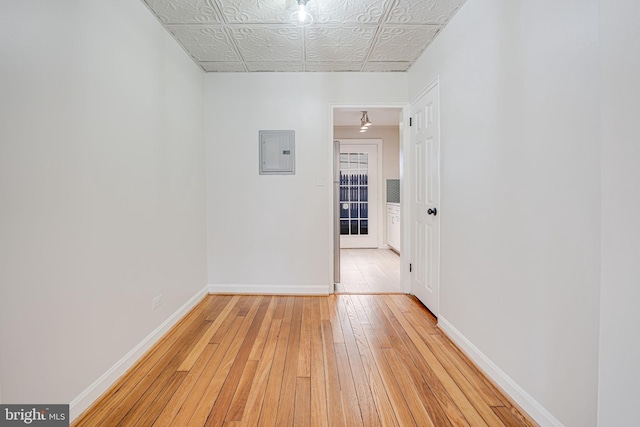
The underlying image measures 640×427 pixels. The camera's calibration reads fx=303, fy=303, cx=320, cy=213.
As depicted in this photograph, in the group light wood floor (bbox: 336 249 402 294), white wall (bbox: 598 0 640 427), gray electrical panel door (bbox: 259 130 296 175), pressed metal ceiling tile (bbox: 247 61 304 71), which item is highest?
pressed metal ceiling tile (bbox: 247 61 304 71)

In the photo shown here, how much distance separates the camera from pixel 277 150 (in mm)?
3234

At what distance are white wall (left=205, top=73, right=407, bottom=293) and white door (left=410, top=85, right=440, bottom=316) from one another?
55 cm

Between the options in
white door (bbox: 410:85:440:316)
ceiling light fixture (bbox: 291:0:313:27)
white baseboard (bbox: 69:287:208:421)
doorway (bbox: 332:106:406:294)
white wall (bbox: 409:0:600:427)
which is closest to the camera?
white wall (bbox: 409:0:600:427)

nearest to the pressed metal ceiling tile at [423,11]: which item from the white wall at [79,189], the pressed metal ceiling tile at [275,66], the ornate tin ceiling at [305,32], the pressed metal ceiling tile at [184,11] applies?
the ornate tin ceiling at [305,32]

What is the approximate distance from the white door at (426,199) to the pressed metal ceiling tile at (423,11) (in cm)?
50

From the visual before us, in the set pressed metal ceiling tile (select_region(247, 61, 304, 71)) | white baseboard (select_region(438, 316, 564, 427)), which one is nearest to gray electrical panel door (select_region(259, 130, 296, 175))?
pressed metal ceiling tile (select_region(247, 61, 304, 71))

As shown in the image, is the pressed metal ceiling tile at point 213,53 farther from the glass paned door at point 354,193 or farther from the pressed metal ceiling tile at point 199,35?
the glass paned door at point 354,193

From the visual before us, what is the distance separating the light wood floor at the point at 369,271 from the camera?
11.5 feet

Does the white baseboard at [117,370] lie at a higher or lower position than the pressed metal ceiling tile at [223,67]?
lower

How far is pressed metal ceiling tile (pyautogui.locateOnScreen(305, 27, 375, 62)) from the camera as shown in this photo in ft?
8.02

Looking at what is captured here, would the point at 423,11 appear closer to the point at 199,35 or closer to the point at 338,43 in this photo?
the point at 338,43

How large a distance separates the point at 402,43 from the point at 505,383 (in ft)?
8.58

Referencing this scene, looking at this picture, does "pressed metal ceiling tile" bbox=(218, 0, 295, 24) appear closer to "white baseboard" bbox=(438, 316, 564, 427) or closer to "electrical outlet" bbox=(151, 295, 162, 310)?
"electrical outlet" bbox=(151, 295, 162, 310)

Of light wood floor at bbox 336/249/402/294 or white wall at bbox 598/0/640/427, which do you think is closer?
white wall at bbox 598/0/640/427
